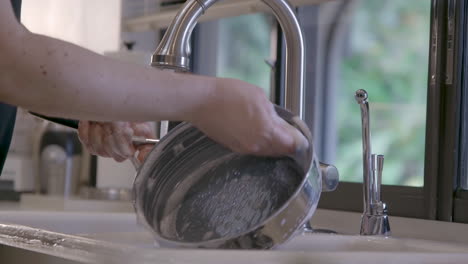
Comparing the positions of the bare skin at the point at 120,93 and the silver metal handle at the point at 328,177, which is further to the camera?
the silver metal handle at the point at 328,177

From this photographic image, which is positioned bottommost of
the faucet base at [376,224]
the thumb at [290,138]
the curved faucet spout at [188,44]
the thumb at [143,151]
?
the faucet base at [376,224]

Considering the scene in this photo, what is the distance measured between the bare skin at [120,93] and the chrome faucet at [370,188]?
52 centimetres

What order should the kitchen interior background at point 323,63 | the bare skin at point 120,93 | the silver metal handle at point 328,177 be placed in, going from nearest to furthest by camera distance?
the bare skin at point 120,93 < the silver metal handle at point 328,177 < the kitchen interior background at point 323,63

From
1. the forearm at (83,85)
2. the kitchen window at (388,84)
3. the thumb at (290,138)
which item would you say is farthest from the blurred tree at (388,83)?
the forearm at (83,85)

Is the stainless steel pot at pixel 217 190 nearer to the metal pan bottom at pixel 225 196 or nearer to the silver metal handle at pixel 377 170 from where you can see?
the metal pan bottom at pixel 225 196

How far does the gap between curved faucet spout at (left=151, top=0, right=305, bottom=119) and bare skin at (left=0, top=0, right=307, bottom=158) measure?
0.31 m

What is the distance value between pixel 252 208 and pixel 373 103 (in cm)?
382

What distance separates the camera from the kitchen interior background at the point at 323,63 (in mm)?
2547

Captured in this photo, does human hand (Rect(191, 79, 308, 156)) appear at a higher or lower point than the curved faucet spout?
lower

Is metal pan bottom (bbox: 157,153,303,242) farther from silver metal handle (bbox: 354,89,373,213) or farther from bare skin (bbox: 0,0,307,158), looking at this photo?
silver metal handle (bbox: 354,89,373,213)

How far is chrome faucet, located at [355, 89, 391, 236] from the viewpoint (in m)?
1.27

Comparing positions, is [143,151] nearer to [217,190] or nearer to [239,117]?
[217,190]

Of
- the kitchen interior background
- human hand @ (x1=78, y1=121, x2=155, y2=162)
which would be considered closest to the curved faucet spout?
human hand @ (x1=78, y1=121, x2=155, y2=162)

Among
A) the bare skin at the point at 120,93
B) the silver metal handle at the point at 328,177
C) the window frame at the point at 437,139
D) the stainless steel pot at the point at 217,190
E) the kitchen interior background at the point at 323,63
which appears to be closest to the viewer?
the bare skin at the point at 120,93
